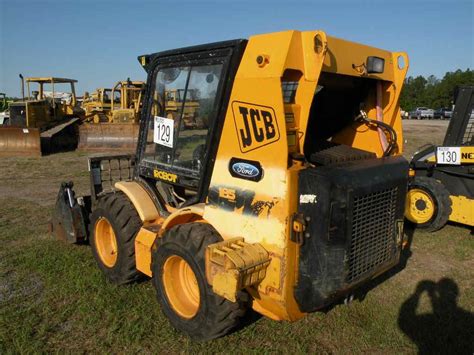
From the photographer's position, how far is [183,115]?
11.3 ft

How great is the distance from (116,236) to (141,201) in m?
0.43

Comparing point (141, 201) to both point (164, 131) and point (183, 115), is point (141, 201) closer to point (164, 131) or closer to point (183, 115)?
point (164, 131)

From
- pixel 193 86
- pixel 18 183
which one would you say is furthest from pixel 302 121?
pixel 18 183

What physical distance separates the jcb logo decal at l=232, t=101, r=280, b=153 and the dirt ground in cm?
159

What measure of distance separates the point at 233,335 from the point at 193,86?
207 cm

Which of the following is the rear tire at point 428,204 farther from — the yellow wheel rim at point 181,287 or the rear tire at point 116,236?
the rear tire at point 116,236

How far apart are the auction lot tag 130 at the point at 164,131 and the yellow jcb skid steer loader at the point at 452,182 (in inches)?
154

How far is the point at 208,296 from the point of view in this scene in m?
2.87

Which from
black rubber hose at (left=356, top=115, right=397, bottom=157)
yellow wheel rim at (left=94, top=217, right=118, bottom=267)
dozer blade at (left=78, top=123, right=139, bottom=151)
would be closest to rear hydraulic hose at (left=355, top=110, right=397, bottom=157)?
black rubber hose at (left=356, top=115, right=397, bottom=157)

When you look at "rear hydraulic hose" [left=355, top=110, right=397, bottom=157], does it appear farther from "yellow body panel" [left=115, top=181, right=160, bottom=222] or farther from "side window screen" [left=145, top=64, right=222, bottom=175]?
"yellow body panel" [left=115, top=181, right=160, bottom=222]

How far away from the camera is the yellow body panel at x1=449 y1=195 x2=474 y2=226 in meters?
5.66

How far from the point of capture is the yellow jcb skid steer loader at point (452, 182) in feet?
18.8

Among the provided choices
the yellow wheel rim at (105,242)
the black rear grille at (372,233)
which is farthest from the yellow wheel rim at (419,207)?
the yellow wheel rim at (105,242)

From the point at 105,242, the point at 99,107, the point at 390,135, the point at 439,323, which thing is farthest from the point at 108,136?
the point at 439,323
